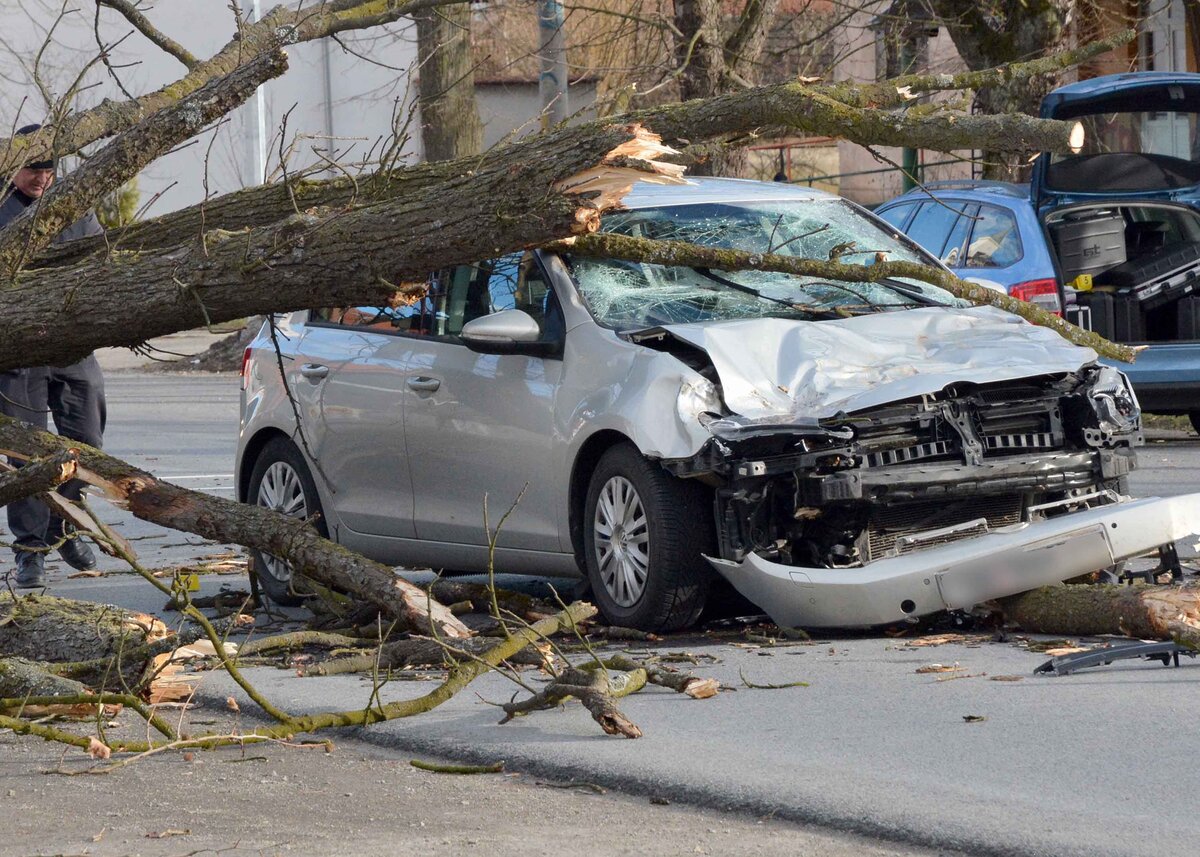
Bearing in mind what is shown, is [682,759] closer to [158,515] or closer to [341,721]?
[341,721]

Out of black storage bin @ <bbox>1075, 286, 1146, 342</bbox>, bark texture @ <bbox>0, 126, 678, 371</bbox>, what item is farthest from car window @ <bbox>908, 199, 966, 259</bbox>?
bark texture @ <bbox>0, 126, 678, 371</bbox>

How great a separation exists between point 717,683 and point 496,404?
197 centimetres

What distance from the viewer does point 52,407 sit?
9.91 meters

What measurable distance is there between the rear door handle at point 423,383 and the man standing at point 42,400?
2.19 m

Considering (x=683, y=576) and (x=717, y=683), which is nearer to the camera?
(x=717, y=683)

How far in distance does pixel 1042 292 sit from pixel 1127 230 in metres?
1.45

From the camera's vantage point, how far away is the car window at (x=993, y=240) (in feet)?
40.4

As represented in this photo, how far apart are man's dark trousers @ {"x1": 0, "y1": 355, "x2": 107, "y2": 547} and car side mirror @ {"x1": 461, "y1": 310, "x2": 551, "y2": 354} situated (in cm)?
295

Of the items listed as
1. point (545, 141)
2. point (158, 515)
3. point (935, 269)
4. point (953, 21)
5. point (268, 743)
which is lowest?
point (268, 743)

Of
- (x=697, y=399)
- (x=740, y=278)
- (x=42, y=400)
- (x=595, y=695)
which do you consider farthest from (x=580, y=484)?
(x=42, y=400)

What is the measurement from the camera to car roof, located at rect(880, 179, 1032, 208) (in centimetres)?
1256

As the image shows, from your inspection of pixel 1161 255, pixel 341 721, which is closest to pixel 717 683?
pixel 341 721

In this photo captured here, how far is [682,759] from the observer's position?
16.6 feet

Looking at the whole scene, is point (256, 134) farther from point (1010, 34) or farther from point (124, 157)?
point (124, 157)
